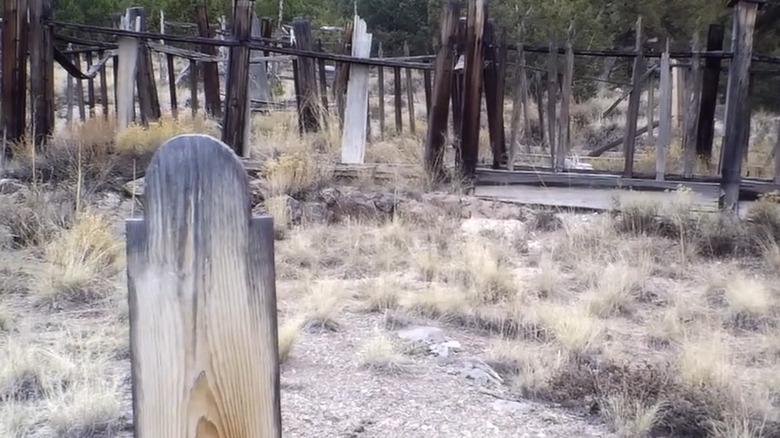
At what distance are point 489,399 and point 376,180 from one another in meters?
5.81

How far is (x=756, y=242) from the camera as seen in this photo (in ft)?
27.1

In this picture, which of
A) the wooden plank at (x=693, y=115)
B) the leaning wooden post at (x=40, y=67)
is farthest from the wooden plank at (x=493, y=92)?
the leaning wooden post at (x=40, y=67)

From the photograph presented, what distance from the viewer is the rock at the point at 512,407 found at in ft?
14.5

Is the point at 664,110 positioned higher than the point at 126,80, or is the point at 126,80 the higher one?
the point at 126,80

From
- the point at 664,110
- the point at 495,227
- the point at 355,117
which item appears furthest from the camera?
the point at 355,117

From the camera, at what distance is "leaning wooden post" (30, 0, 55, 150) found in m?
9.91

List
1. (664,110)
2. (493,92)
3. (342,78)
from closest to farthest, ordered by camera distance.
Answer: (664,110), (493,92), (342,78)

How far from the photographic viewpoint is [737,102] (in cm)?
914

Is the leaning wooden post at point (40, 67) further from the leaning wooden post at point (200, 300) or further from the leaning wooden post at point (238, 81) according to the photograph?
the leaning wooden post at point (200, 300)

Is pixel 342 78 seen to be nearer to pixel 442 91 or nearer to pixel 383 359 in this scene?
pixel 442 91

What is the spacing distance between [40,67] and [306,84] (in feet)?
13.5

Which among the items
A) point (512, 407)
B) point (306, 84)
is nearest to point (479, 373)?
point (512, 407)

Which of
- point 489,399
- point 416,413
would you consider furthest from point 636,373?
point 416,413

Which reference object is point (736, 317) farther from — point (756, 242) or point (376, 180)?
point (376, 180)
